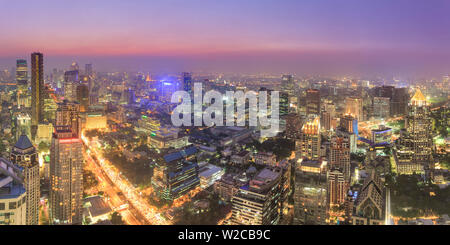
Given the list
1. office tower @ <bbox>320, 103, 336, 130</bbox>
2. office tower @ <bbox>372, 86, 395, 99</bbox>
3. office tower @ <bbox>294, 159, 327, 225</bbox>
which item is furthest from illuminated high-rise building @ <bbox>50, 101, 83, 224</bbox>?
office tower @ <bbox>372, 86, 395, 99</bbox>

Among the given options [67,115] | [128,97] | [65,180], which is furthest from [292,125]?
[128,97]

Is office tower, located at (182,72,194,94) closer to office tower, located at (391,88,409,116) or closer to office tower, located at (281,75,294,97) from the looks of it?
office tower, located at (281,75,294,97)

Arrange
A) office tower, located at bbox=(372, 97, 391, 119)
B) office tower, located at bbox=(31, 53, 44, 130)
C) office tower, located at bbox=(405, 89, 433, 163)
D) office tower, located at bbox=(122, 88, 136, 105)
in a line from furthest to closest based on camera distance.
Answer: office tower, located at bbox=(122, 88, 136, 105) < office tower, located at bbox=(372, 97, 391, 119) < office tower, located at bbox=(31, 53, 44, 130) < office tower, located at bbox=(405, 89, 433, 163)

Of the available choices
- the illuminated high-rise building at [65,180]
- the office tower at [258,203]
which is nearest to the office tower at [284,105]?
the office tower at [258,203]

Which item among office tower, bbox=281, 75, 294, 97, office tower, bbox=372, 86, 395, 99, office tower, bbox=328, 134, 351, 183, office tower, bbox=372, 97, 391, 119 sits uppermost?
office tower, bbox=281, 75, 294, 97

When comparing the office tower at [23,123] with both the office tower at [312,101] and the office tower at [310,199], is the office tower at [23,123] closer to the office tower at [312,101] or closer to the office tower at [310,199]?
the office tower at [310,199]
